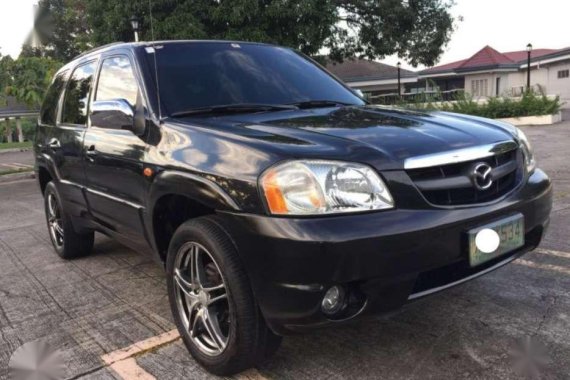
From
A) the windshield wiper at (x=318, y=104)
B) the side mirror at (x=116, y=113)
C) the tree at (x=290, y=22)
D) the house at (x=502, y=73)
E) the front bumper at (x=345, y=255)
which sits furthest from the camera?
the house at (x=502, y=73)

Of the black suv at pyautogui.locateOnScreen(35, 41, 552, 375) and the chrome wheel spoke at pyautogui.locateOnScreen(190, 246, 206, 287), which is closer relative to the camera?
the black suv at pyautogui.locateOnScreen(35, 41, 552, 375)

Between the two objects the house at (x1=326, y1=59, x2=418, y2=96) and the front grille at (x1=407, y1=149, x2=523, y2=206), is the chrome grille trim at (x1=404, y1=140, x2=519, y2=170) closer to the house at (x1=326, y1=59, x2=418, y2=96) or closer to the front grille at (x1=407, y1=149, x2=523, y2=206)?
the front grille at (x1=407, y1=149, x2=523, y2=206)

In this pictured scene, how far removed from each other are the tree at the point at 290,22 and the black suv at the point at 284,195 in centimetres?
1221

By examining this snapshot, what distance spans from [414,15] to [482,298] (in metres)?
→ 17.5

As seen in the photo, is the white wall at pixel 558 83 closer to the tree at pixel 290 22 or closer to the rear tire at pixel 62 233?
the tree at pixel 290 22

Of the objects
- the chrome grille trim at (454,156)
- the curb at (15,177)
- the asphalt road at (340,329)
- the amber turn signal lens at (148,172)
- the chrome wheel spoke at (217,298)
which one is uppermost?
the chrome grille trim at (454,156)

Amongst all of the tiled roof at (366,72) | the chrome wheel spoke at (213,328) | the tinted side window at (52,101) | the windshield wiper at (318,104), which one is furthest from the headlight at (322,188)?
the tiled roof at (366,72)

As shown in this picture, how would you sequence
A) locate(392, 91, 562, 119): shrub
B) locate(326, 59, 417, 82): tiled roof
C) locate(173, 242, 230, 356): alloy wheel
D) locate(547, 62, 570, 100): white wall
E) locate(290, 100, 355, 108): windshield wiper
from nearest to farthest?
locate(173, 242, 230, 356): alloy wheel → locate(290, 100, 355, 108): windshield wiper → locate(392, 91, 562, 119): shrub → locate(547, 62, 570, 100): white wall → locate(326, 59, 417, 82): tiled roof

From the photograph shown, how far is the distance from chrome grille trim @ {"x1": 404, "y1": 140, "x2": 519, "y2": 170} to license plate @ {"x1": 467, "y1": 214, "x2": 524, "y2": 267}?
328 mm

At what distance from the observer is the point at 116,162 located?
3521mm

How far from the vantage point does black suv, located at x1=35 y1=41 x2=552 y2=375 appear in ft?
7.58

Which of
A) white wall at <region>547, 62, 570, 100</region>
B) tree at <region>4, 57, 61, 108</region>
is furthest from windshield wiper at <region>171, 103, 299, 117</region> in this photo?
white wall at <region>547, 62, 570, 100</region>

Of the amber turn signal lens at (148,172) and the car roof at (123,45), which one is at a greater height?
the car roof at (123,45)

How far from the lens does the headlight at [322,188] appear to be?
2324mm
